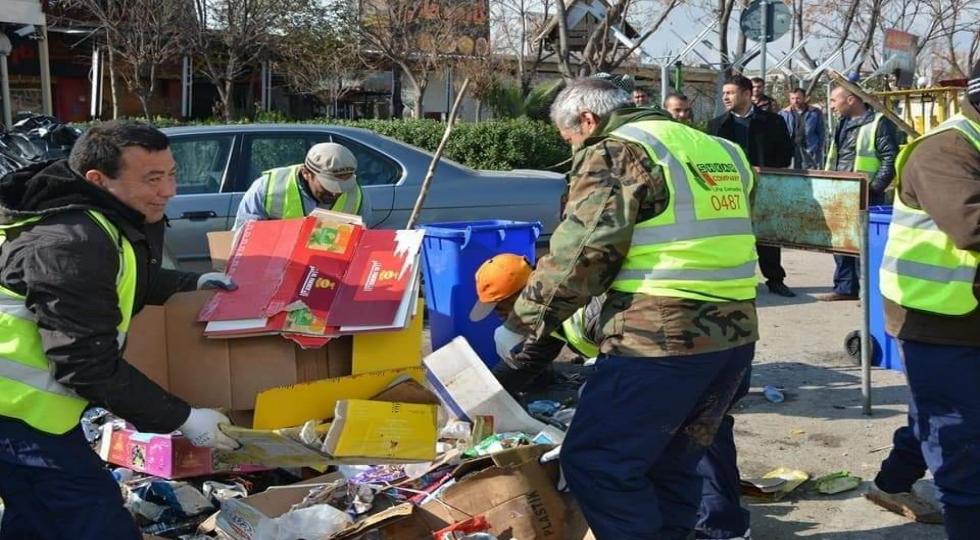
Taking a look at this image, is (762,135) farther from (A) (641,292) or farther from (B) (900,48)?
(B) (900,48)

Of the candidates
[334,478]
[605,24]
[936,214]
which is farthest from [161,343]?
[605,24]

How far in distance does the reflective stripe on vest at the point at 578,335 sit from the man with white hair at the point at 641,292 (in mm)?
357

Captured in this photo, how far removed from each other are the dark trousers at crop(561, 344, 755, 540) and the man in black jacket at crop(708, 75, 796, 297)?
5532 mm

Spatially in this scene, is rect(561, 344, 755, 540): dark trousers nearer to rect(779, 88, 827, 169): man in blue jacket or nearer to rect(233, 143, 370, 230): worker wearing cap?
rect(233, 143, 370, 230): worker wearing cap

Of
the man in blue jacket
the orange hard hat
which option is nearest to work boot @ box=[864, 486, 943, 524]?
the orange hard hat

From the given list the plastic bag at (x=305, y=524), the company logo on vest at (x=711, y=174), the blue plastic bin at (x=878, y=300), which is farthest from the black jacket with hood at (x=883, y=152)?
the plastic bag at (x=305, y=524)

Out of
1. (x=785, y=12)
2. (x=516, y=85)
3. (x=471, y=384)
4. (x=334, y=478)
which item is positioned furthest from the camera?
(x=516, y=85)

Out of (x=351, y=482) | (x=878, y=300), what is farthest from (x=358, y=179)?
(x=351, y=482)

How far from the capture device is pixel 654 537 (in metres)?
2.99

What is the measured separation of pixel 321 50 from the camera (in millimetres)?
19969

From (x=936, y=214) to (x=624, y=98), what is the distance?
105 centimetres

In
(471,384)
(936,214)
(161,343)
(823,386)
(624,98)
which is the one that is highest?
(624,98)

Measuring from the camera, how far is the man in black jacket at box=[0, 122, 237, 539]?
246cm

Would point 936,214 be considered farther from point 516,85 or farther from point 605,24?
point 516,85
